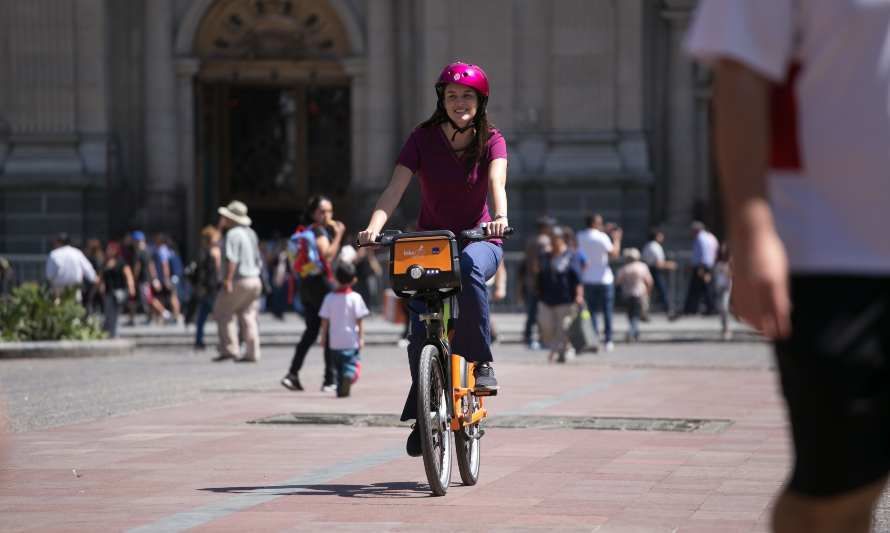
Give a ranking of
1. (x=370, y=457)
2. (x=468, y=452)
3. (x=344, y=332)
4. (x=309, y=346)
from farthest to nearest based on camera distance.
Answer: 1. (x=309, y=346)
2. (x=344, y=332)
3. (x=370, y=457)
4. (x=468, y=452)

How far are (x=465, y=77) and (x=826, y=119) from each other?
4909mm

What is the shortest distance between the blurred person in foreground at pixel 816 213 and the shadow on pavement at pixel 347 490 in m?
4.62

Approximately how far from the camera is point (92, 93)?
32281mm

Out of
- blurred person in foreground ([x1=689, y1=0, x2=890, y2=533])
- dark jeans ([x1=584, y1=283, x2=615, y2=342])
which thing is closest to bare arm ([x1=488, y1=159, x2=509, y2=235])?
blurred person in foreground ([x1=689, y1=0, x2=890, y2=533])

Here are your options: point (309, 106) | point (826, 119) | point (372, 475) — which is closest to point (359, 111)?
point (309, 106)

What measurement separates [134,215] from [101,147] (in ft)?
5.04

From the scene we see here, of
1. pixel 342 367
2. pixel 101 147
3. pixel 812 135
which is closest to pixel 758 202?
pixel 812 135

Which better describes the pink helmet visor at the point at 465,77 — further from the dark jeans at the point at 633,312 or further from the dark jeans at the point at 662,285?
the dark jeans at the point at 662,285

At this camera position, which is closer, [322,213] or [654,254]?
[322,213]

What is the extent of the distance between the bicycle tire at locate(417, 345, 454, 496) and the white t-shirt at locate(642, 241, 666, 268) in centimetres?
2190

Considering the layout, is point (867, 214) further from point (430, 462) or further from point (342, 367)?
point (342, 367)

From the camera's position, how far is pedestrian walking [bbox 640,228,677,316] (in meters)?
29.8

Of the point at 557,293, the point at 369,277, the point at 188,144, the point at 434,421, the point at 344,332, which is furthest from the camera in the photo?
the point at 188,144

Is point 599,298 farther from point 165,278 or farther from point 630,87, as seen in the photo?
point 165,278
